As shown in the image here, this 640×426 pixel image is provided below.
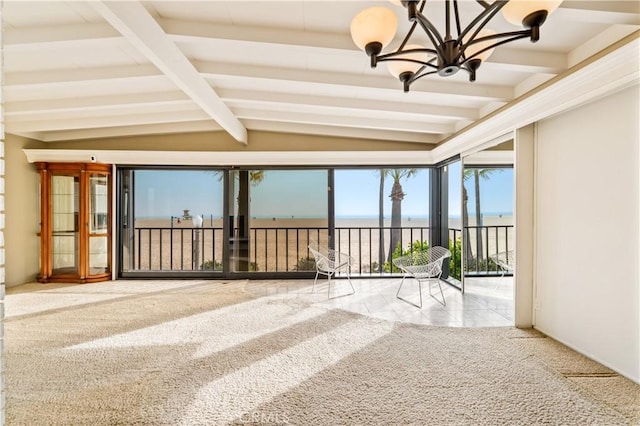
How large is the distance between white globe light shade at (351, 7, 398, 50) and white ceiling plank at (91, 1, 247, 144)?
54.5 inches

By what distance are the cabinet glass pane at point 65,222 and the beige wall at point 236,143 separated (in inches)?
26.7

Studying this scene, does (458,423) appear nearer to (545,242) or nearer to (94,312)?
(545,242)

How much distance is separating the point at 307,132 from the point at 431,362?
3.61 m

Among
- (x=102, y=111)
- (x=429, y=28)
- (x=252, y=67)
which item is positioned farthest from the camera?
(x=102, y=111)

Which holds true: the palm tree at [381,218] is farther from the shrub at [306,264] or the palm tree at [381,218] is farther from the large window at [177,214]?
the large window at [177,214]

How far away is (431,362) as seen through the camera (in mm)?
2414

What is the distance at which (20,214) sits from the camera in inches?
186

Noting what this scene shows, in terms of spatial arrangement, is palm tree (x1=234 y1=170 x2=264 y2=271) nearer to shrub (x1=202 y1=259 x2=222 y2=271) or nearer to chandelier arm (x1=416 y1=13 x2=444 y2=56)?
shrub (x1=202 y1=259 x2=222 y2=271)

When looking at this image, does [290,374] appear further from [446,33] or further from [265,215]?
[265,215]

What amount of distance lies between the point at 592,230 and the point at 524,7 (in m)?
1.86

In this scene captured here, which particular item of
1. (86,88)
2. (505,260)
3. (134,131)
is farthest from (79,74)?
(505,260)

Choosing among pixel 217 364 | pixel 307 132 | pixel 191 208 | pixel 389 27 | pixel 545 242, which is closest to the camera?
pixel 389 27

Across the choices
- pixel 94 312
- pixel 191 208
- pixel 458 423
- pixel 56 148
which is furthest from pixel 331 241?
pixel 56 148

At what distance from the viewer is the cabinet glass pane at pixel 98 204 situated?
16.2 ft
